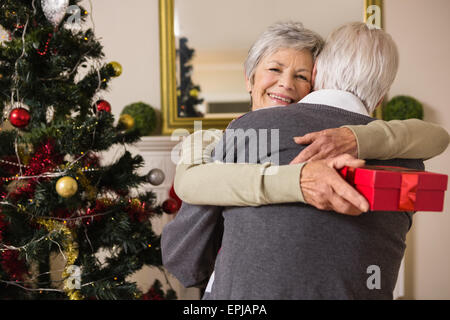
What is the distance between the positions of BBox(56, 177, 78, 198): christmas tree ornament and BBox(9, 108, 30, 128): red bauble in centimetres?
25

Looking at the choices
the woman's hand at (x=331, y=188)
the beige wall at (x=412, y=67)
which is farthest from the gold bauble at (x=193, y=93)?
the woman's hand at (x=331, y=188)

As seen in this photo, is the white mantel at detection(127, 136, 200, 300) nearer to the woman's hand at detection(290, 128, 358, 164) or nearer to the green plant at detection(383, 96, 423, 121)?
the green plant at detection(383, 96, 423, 121)

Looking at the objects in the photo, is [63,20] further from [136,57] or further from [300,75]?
[136,57]

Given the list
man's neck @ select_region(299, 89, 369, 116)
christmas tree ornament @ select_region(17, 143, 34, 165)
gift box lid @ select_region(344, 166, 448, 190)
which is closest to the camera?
gift box lid @ select_region(344, 166, 448, 190)

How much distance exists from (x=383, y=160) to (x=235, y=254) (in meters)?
0.35

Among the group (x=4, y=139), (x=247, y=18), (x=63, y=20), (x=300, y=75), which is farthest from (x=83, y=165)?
(x=247, y=18)

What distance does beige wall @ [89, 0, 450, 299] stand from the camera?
2.66m

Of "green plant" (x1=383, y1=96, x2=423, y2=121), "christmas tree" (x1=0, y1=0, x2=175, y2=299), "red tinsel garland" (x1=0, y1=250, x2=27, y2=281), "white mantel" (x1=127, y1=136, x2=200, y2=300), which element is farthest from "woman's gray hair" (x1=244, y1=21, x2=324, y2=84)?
"green plant" (x1=383, y1=96, x2=423, y2=121)

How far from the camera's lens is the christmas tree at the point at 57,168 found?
1.39 metres

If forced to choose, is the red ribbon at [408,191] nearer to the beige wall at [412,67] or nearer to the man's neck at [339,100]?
the man's neck at [339,100]

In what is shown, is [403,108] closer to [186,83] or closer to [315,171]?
[186,83]

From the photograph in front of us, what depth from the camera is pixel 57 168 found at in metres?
1.44

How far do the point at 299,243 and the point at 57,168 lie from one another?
1096 mm
